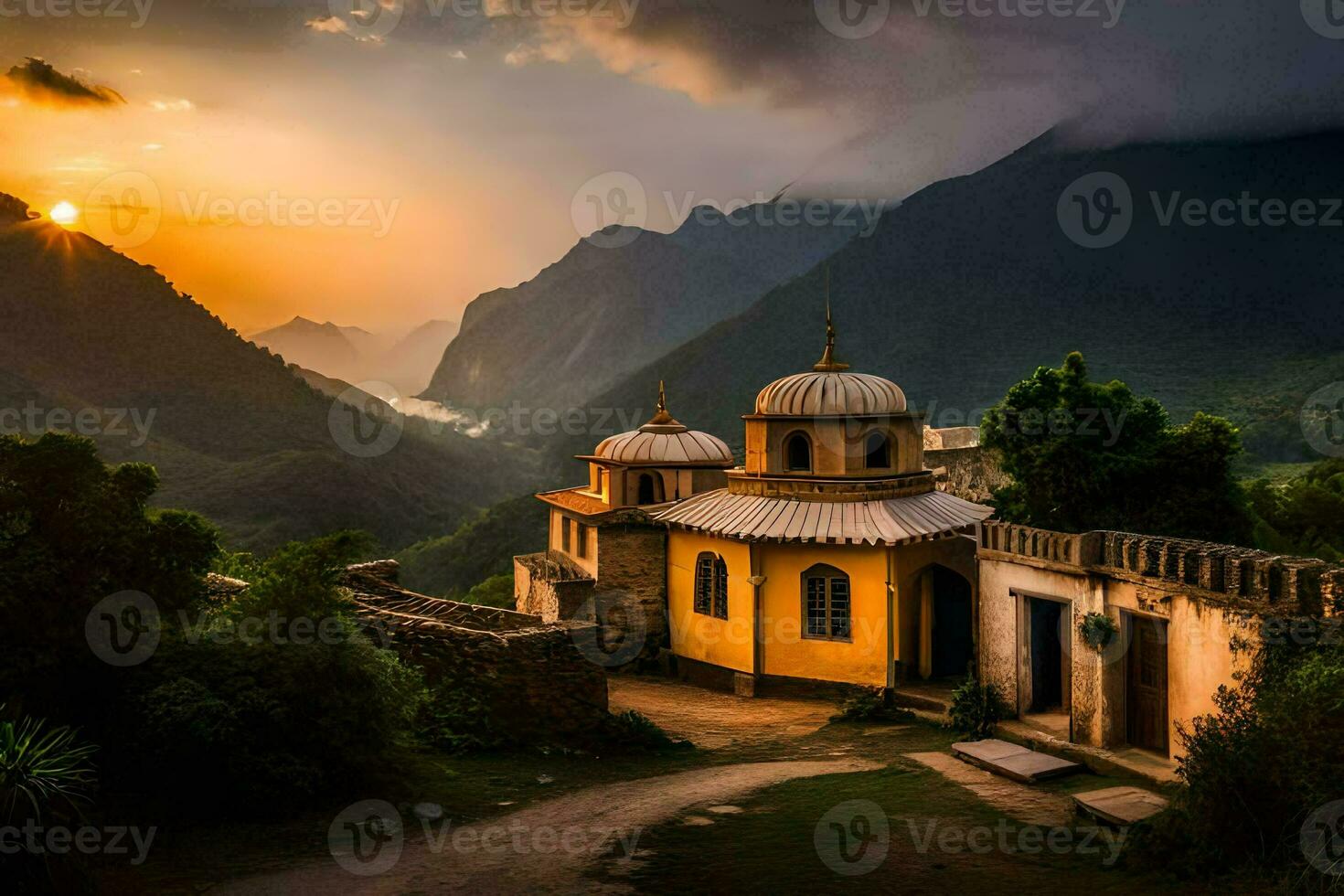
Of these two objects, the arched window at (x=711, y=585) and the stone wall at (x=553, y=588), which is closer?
the arched window at (x=711, y=585)

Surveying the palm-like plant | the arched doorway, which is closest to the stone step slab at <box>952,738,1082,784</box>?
the arched doorway

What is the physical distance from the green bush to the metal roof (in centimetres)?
387

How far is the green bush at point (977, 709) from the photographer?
17078mm

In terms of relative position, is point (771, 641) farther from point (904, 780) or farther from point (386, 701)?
point (386, 701)

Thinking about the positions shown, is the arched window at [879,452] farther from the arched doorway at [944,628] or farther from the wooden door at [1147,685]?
the wooden door at [1147,685]

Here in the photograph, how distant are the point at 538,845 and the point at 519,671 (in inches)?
174

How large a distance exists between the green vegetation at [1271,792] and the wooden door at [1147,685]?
3.48 meters

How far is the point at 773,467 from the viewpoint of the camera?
→ 79.0 ft

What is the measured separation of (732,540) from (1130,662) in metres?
9.50

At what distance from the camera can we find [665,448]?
94.7 ft

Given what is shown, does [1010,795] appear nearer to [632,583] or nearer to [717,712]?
[717,712]

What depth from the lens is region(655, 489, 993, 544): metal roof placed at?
2133 cm

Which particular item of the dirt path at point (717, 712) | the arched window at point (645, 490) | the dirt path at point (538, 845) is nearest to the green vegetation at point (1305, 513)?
the dirt path at point (717, 712)

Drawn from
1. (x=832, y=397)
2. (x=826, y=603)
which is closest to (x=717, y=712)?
(x=826, y=603)
